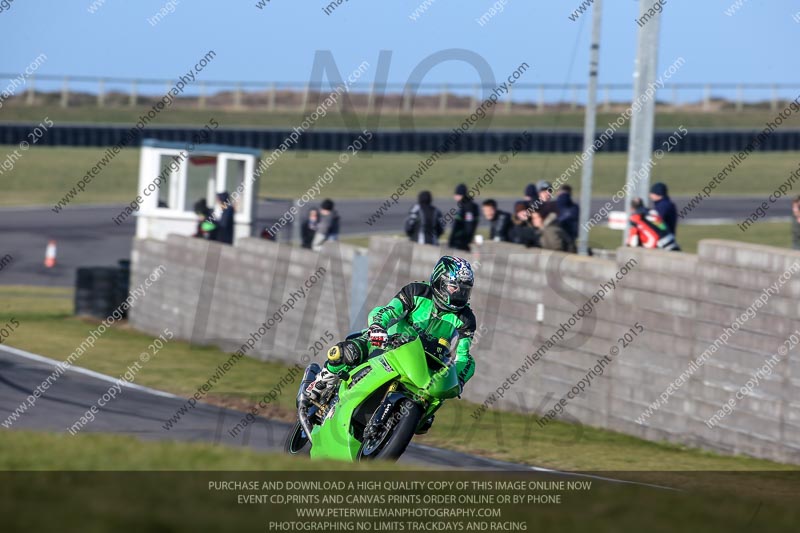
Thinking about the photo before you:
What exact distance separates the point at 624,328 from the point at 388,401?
19.8 feet

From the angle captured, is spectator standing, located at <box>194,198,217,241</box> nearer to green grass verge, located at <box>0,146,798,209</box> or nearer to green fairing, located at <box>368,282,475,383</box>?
green fairing, located at <box>368,282,475,383</box>

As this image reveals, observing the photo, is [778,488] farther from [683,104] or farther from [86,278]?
[683,104]

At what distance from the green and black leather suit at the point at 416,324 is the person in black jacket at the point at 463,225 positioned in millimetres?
7670

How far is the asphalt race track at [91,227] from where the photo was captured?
2966 centimetres

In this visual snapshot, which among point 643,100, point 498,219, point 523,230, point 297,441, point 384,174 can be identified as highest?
point 384,174

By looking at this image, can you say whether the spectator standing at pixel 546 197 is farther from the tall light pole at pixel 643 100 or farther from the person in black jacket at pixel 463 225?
the tall light pole at pixel 643 100

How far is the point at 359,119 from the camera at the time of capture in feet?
206

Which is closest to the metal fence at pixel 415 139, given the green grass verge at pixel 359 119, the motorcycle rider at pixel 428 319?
the green grass verge at pixel 359 119

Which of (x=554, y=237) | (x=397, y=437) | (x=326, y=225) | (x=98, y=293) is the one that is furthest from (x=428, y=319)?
(x=98, y=293)

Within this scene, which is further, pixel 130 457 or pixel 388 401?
pixel 388 401

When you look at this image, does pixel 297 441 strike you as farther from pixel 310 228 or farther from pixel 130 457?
pixel 310 228

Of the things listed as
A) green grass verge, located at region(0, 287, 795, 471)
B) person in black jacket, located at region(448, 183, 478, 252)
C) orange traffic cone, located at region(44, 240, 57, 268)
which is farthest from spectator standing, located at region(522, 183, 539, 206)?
orange traffic cone, located at region(44, 240, 57, 268)

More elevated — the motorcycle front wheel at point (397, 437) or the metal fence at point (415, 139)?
the metal fence at point (415, 139)

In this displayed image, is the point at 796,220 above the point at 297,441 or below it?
above
